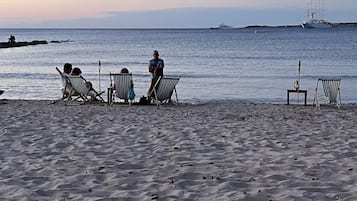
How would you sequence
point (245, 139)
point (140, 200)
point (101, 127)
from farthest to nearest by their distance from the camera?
1. point (101, 127)
2. point (245, 139)
3. point (140, 200)

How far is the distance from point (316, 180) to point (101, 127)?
13.9 ft

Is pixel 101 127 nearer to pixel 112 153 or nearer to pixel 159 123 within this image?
pixel 159 123

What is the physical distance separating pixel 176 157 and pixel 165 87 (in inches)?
249

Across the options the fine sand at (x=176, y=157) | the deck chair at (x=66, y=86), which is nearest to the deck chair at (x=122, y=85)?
the deck chair at (x=66, y=86)

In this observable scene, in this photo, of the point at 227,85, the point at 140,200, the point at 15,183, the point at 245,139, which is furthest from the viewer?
the point at 227,85

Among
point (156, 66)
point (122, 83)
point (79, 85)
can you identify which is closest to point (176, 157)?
point (122, 83)

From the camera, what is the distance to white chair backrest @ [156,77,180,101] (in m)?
12.8

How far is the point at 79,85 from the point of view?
13125 mm

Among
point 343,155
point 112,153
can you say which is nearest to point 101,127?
point 112,153

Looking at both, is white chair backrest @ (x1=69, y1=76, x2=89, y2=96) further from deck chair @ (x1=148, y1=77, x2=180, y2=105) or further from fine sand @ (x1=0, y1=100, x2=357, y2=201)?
fine sand @ (x1=0, y1=100, x2=357, y2=201)

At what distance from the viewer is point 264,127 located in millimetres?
9109

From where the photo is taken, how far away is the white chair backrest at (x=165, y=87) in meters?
12.8

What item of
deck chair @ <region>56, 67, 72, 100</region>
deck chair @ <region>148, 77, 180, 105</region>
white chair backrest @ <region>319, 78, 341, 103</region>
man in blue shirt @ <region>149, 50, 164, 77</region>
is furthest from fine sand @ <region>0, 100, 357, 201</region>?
man in blue shirt @ <region>149, 50, 164, 77</region>

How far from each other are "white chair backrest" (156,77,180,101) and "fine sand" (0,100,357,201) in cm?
223
